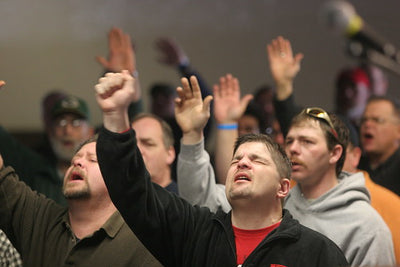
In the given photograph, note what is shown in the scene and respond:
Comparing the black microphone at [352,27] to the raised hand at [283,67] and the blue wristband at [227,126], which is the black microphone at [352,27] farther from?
the raised hand at [283,67]

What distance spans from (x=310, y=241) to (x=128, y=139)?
2.03 feet

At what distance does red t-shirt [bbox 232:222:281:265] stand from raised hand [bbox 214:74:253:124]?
0.89 metres

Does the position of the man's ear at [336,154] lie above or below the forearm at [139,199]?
below

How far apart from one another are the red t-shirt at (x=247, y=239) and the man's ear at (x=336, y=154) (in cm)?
58

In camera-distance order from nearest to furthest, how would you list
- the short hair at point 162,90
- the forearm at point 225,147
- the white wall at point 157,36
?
the forearm at point 225,147 < the short hair at point 162,90 < the white wall at point 157,36

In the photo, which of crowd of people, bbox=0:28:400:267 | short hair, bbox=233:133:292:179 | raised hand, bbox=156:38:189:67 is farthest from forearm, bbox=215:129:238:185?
raised hand, bbox=156:38:189:67

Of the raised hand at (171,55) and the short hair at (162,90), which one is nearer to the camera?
the raised hand at (171,55)

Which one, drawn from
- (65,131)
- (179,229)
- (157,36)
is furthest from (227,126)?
(157,36)

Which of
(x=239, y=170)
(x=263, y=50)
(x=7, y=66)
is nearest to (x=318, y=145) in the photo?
(x=239, y=170)

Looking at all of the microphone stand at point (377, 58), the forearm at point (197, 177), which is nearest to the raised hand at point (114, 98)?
the forearm at point (197, 177)

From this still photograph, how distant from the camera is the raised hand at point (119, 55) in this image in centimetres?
339

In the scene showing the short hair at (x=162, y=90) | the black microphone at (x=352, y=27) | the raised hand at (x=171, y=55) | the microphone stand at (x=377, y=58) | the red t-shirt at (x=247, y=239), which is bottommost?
the red t-shirt at (x=247, y=239)

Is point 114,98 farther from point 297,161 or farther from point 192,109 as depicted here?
point 297,161

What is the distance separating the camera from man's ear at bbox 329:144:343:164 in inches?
103
